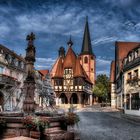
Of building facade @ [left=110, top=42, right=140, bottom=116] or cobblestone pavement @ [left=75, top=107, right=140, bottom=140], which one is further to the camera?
building facade @ [left=110, top=42, right=140, bottom=116]

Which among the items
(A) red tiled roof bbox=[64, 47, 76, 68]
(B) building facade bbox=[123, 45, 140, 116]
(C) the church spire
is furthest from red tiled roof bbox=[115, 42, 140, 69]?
(C) the church spire

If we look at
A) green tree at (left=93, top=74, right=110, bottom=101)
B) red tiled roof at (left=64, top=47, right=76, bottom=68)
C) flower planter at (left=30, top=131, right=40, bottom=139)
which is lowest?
flower planter at (left=30, top=131, right=40, bottom=139)

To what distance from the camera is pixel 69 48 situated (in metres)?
83.3

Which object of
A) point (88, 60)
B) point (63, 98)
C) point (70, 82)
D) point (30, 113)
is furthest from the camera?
point (88, 60)

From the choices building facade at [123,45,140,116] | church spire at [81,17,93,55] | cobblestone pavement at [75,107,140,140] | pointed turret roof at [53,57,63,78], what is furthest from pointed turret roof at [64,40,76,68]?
cobblestone pavement at [75,107,140,140]

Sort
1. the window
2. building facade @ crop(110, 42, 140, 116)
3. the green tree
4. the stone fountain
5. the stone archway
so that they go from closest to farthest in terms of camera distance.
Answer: the stone fountain < the window < building facade @ crop(110, 42, 140, 116) < the stone archway < the green tree

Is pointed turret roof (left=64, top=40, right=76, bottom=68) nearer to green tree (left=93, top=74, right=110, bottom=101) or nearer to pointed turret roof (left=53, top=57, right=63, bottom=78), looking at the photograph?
pointed turret roof (left=53, top=57, right=63, bottom=78)

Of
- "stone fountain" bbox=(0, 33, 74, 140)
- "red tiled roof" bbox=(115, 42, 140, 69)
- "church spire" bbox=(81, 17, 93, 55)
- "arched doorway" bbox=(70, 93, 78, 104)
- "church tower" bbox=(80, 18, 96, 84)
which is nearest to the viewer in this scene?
"stone fountain" bbox=(0, 33, 74, 140)

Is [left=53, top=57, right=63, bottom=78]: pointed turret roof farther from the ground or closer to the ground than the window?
farther from the ground

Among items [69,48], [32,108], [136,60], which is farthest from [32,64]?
[69,48]

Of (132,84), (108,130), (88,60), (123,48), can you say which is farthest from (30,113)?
(88,60)

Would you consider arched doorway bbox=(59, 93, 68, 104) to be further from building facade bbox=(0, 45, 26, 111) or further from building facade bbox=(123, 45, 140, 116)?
building facade bbox=(123, 45, 140, 116)

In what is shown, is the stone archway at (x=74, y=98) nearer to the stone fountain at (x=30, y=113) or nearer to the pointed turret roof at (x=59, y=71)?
the pointed turret roof at (x=59, y=71)

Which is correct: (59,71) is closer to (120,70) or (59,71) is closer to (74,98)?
(74,98)
